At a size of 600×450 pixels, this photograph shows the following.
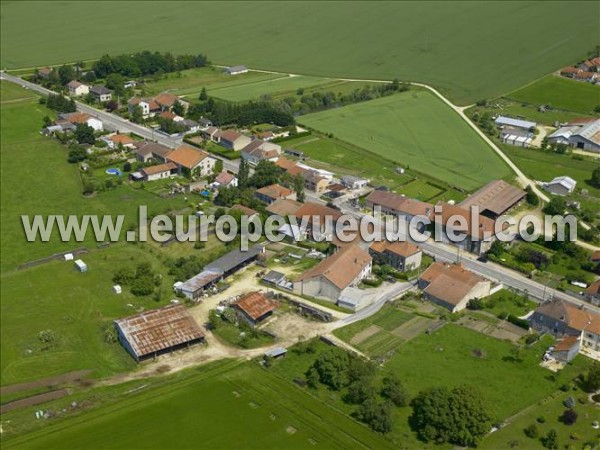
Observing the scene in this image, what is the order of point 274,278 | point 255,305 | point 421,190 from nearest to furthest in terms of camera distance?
1. point 255,305
2. point 274,278
3. point 421,190

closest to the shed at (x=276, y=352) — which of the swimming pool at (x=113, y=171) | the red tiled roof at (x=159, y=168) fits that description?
the red tiled roof at (x=159, y=168)

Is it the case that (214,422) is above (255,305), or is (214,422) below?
below

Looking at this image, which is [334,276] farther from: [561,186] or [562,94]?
[562,94]

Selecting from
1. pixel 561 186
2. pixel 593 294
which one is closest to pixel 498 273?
pixel 593 294

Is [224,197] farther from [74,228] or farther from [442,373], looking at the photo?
[442,373]

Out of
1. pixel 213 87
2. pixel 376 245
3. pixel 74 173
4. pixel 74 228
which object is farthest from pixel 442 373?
pixel 213 87

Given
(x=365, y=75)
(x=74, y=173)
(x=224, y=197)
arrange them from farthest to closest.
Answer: (x=365, y=75) < (x=74, y=173) < (x=224, y=197)

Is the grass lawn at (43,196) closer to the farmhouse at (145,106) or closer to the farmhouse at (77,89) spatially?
the farmhouse at (145,106)
